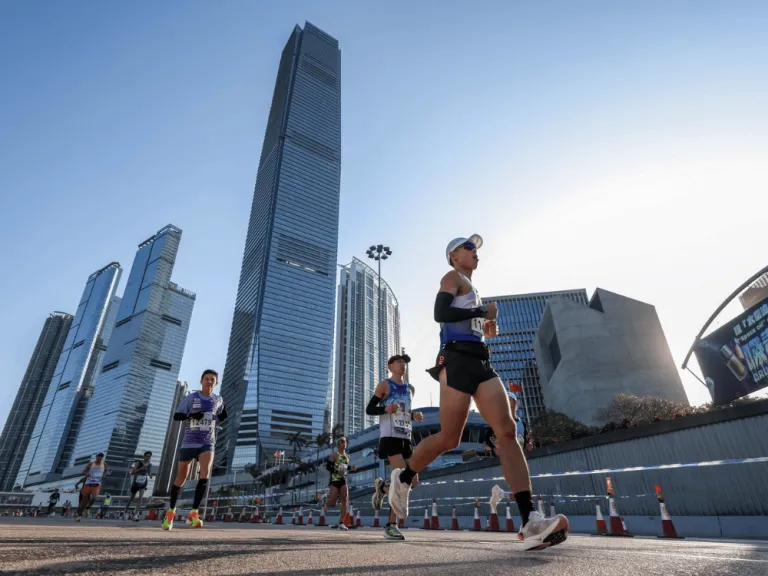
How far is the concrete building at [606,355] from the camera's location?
50875mm

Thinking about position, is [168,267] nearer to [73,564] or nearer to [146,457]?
[146,457]

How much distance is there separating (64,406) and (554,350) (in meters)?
193

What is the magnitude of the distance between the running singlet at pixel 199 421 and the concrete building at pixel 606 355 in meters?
51.8

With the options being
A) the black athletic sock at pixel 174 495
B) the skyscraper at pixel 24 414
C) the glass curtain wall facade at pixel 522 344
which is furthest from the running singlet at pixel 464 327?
the skyscraper at pixel 24 414

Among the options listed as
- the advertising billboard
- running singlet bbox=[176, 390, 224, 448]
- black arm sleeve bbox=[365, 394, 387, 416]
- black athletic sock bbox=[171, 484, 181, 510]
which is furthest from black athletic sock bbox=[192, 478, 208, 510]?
the advertising billboard

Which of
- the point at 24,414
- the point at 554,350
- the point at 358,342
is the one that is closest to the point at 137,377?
the point at 24,414

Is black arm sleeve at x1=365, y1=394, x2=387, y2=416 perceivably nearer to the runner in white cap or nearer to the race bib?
the runner in white cap

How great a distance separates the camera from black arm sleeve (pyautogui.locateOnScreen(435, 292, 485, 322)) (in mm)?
3486

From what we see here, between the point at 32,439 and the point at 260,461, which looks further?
the point at 32,439

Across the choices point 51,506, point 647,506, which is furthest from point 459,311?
point 51,506

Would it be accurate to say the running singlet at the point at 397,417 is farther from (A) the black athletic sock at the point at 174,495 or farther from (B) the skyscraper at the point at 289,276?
(B) the skyscraper at the point at 289,276

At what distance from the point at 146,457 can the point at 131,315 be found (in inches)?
7753

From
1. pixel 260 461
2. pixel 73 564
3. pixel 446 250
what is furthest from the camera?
pixel 260 461

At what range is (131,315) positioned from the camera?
185500 mm
